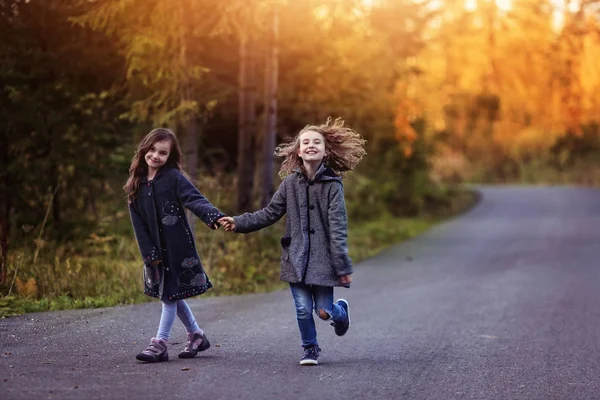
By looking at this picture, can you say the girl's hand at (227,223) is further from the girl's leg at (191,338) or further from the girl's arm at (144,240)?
the girl's leg at (191,338)

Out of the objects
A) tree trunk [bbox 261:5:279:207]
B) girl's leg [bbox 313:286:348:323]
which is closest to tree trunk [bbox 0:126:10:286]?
tree trunk [bbox 261:5:279:207]

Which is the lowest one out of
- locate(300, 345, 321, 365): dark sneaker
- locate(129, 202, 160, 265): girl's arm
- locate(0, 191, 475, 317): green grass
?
locate(0, 191, 475, 317): green grass

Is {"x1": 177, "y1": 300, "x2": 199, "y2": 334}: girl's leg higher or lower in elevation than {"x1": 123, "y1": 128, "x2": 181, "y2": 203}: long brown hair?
lower

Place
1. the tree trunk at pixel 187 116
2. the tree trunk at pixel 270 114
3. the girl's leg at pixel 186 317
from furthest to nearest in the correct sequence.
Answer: the tree trunk at pixel 270 114
the tree trunk at pixel 187 116
the girl's leg at pixel 186 317

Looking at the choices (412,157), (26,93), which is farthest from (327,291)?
(412,157)

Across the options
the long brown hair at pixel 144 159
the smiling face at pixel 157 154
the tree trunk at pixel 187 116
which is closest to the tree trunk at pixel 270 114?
the tree trunk at pixel 187 116

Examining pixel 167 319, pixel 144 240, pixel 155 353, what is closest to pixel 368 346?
pixel 167 319

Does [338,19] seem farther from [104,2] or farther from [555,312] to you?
[555,312]

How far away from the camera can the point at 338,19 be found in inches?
881

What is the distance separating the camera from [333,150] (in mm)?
7488

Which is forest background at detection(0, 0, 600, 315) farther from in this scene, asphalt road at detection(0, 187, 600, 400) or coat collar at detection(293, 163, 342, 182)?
coat collar at detection(293, 163, 342, 182)

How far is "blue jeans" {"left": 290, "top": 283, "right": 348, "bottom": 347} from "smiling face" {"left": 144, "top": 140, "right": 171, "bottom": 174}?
1.29 m

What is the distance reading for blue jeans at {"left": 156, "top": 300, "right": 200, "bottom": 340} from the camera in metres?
7.08

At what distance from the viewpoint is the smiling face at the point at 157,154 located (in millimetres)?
7133
